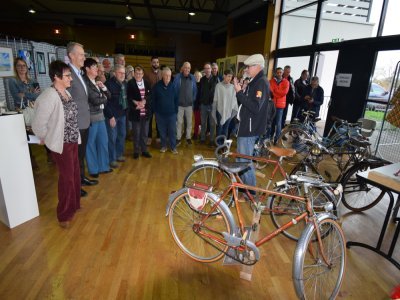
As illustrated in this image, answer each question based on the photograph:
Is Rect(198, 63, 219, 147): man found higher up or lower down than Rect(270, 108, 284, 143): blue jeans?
higher up

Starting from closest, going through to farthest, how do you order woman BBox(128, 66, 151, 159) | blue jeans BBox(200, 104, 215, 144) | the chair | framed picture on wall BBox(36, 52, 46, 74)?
the chair < woman BBox(128, 66, 151, 159) < framed picture on wall BBox(36, 52, 46, 74) < blue jeans BBox(200, 104, 215, 144)

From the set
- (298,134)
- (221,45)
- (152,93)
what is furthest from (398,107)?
(221,45)

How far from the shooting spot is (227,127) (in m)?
5.32

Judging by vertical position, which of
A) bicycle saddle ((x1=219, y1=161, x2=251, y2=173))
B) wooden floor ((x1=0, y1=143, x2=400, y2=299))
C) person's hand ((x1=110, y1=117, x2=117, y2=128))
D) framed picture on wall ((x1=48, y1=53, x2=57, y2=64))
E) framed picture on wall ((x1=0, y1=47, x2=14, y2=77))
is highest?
framed picture on wall ((x1=48, y1=53, x2=57, y2=64))

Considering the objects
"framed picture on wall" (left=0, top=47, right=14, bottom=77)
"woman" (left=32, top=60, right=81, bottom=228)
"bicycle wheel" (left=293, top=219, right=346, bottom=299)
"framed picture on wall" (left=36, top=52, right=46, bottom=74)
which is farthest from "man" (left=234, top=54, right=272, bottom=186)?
"framed picture on wall" (left=36, top=52, right=46, bottom=74)

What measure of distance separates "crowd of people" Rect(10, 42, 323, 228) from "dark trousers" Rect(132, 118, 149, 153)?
0.02 metres

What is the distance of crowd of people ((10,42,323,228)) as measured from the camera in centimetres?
241

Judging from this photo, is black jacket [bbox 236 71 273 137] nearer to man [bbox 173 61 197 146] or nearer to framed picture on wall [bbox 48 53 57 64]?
man [bbox 173 61 197 146]

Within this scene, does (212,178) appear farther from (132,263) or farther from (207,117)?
(207,117)

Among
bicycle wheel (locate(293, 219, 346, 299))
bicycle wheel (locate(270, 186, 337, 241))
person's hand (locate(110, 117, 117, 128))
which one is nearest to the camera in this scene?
bicycle wheel (locate(293, 219, 346, 299))

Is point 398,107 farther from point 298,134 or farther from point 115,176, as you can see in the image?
point 115,176

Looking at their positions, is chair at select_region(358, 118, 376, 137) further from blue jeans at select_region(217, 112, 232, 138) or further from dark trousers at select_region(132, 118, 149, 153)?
dark trousers at select_region(132, 118, 149, 153)

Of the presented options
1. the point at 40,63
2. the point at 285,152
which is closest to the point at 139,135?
the point at 40,63

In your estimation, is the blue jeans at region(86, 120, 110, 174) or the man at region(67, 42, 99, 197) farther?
the blue jeans at region(86, 120, 110, 174)
